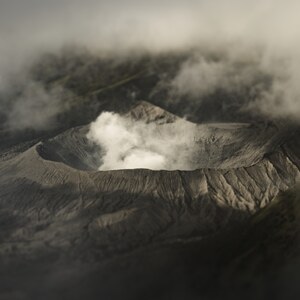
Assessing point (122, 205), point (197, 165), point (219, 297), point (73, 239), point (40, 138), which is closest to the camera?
point (219, 297)

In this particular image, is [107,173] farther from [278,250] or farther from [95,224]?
[278,250]

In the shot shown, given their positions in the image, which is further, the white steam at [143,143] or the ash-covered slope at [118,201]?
the white steam at [143,143]

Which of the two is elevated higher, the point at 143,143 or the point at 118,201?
the point at 118,201

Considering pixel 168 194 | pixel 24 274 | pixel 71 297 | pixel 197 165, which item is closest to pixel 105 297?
pixel 71 297

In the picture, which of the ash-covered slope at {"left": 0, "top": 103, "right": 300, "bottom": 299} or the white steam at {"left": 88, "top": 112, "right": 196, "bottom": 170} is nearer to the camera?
the ash-covered slope at {"left": 0, "top": 103, "right": 300, "bottom": 299}
